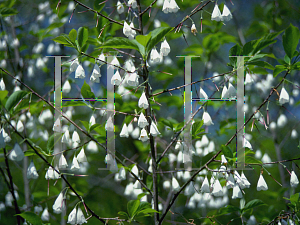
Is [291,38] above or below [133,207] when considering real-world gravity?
above

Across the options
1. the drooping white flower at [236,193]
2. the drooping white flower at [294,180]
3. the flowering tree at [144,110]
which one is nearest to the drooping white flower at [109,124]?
the flowering tree at [144,110]

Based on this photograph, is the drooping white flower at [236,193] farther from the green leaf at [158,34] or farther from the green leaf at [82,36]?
the green leaf at [82,36]

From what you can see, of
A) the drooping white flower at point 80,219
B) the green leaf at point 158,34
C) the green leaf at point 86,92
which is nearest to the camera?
the green leaf at point 158,34

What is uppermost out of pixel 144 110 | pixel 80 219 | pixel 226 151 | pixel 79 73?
pixel 79 73

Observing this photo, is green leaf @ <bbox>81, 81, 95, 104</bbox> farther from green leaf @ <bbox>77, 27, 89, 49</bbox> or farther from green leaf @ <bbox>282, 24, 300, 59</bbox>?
green leaf @ <bbox>282, 24, 300, 59</bbox>

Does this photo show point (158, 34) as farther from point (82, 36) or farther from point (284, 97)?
point (284, 97)

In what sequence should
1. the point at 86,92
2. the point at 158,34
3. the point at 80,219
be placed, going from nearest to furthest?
the point at 158,34, the point at 80,219, the point at 86,92

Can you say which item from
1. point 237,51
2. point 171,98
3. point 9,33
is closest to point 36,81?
point 9,33

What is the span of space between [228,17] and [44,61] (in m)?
1.56

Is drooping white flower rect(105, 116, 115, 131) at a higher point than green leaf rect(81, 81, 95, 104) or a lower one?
lower

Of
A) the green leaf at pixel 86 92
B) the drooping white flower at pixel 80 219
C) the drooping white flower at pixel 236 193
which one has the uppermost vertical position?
the green leaf at pixel 86 92

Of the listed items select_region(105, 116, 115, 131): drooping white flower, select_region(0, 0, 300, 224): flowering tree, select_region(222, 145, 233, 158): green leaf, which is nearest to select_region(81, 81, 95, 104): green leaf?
select_region(0, 0, 300, 224): flowering tree

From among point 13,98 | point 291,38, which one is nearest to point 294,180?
point 291,38

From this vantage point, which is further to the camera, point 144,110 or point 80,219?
point 144,110
